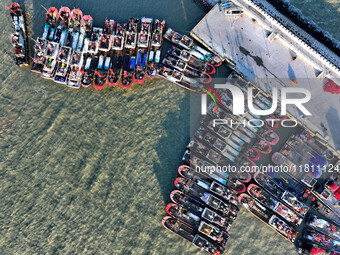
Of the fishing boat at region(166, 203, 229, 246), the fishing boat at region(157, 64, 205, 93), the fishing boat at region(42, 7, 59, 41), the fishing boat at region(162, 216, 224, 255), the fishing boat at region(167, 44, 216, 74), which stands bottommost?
the fishing boat at region(162, 216, 224, 255)

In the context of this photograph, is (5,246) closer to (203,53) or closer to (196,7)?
(203,53)

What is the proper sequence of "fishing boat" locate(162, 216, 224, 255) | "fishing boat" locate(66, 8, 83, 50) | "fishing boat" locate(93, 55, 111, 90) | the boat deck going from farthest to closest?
1. "fishing boat" locate(66, 8, 83, 50)
2. "fishing boat" locate(93, 55, 111, 90)
3. the boat deck
4. "fishing boat" locate(162, 216, 224, 255)

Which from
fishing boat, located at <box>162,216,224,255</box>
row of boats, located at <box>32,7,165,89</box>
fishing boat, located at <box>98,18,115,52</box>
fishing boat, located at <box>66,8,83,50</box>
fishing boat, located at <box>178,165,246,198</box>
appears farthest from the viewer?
fishing boat, located at <box>66,8,83,50</box>

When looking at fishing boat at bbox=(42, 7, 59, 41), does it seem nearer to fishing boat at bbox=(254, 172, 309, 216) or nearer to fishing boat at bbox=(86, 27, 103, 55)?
fishing boat at bbox=(86, 27, 103, 55)

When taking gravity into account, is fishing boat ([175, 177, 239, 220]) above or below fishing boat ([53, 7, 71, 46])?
below

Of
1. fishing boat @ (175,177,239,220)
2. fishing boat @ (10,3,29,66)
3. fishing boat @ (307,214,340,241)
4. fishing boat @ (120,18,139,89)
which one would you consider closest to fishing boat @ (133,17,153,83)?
fishing boat @ (120,18,139,89)

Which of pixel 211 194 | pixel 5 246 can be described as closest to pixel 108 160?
pixel 211 194

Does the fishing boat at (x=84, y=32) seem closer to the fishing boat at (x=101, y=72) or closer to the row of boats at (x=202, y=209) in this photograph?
the fishing boat at (x=101, y=72)
